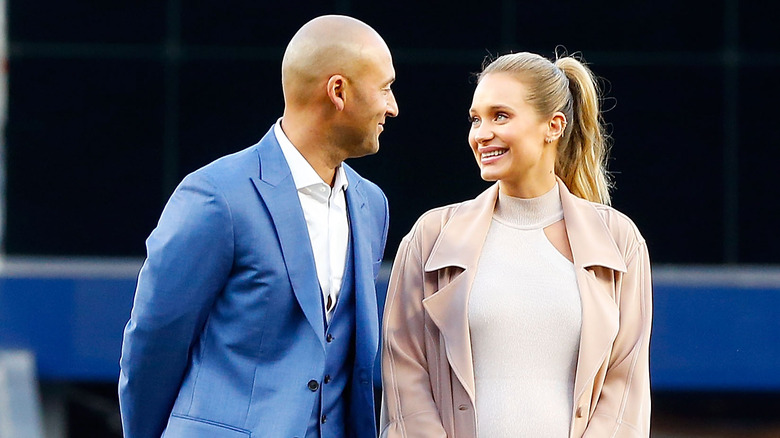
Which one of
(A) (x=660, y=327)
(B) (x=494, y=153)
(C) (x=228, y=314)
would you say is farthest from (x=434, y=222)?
Answer: (A) (x=660, y=327)

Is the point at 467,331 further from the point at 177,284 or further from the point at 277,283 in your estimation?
the point at 177,284

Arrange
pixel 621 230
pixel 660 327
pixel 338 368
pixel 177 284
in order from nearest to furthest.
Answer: pixel 177 284
pixel 338 368
pixel 621 230
pixel 660 327

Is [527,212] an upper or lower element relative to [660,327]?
lower

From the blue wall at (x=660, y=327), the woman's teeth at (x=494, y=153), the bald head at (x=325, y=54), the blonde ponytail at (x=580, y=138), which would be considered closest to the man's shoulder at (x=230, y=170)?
the bald head at (x=325, y=54)

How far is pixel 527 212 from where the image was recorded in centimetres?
400

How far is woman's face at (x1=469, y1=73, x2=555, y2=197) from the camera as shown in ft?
12.7

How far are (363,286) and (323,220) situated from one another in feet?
0.73

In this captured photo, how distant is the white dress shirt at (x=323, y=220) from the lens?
3715mm

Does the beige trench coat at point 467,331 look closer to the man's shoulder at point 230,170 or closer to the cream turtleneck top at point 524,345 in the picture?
the cream turtleneck top at point 524,345

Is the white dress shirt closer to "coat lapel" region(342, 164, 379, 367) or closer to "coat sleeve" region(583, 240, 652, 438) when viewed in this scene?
"coat lapel" region(342, 164, 379, 367)

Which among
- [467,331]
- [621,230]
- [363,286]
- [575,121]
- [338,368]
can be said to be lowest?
[338,368]

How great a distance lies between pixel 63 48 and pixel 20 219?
150cm

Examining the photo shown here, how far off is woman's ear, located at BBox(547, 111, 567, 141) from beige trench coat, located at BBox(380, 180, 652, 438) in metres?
0.22

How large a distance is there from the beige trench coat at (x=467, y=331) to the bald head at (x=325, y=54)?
0.59 metres
